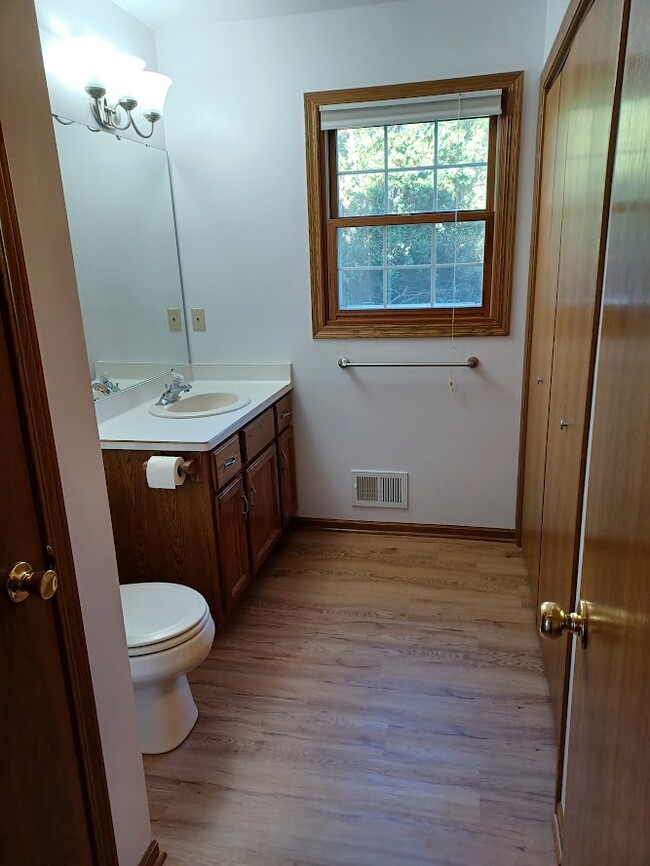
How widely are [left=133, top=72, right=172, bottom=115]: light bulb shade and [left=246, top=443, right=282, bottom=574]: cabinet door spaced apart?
157 cm

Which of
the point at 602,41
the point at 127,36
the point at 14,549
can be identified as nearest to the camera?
the point at 14,549

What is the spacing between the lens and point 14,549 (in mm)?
965

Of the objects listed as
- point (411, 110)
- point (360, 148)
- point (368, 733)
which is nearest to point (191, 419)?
point (368, 733)

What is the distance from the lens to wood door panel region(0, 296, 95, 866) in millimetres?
945

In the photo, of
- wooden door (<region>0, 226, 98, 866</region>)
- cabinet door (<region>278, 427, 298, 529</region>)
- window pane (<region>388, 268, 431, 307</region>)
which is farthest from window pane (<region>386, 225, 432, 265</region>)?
wooden door (<region>0, 226, 98, 866</region>)

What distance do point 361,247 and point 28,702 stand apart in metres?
2.47


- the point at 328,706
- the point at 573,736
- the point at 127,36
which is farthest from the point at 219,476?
the point at 127,36

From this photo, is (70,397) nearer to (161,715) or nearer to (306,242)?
(161,715)

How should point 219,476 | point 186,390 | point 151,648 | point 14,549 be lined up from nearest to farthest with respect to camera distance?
point 14,549 < point 151,648 < point 219,476 < point 186,390

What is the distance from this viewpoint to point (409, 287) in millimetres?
2938

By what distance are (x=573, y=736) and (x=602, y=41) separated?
1.49m

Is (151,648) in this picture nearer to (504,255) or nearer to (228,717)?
(228,717)

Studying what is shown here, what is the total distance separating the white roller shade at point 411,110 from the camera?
8.50 feet

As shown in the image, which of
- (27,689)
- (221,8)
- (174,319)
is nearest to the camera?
(27,689)
